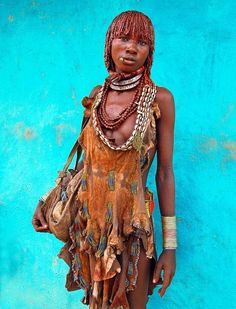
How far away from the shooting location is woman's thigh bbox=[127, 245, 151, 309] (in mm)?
1847

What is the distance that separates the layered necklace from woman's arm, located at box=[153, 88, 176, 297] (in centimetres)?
6

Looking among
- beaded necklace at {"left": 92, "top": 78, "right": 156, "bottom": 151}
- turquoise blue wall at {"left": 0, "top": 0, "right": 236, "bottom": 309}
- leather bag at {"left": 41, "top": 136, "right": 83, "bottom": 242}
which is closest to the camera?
beaded necklace at {"left": 92, "top": 78, "right": 156, "bottom": 151}

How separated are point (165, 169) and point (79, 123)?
703 mm

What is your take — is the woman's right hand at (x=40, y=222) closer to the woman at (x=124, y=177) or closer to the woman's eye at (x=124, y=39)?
the woman at (x=124, y=177)

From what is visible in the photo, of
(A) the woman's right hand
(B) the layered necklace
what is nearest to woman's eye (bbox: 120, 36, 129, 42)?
(B) the layered necklace

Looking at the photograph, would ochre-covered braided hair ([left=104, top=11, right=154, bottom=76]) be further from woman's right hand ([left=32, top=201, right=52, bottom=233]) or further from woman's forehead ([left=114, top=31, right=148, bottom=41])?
woman's right hand ([left=32, top=201, right=52, bottom=233])

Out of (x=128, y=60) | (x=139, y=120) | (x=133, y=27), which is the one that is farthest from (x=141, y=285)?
(x=133, y=27)

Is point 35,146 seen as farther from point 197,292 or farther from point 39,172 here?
point 197,292

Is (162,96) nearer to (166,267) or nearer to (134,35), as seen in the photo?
(134,35)

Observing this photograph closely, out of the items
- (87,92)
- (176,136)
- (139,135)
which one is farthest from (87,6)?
(139,135)

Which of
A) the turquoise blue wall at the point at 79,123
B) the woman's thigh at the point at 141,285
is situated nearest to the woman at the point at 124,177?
the woman's thigh at the point at 141,285

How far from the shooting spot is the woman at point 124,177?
69.9 inches

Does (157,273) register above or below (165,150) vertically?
below

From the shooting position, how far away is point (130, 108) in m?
1.79
